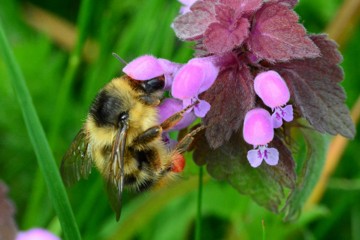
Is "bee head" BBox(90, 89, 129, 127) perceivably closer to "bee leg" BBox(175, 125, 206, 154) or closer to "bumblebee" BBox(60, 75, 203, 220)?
"bumblebee" BBox(60, 75, 203, 220)

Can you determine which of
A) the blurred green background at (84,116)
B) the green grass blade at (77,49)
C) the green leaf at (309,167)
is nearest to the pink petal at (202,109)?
the green leaf at (309,167)

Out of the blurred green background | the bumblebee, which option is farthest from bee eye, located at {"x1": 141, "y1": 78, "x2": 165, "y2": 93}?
the blurred green background

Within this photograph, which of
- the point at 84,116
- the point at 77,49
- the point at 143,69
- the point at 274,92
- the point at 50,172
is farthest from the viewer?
the point at 84,116

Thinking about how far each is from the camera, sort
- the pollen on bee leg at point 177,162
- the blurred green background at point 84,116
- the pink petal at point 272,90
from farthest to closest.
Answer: the blurred green background at point 84,116 < the pollen on bee leg at point 177,162 < the pink petal at point 272,90

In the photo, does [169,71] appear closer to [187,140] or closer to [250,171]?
[187,140]

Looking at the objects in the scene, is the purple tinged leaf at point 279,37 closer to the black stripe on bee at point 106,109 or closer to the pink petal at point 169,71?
the pink petal at point 169,71

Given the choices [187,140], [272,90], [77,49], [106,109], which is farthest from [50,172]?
[77,49]
